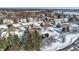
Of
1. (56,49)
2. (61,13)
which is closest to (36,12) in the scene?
(61,13)

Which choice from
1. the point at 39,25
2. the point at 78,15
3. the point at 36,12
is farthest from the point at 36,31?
the point at 78,15

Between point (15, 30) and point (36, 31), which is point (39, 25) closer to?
point (36, 31)

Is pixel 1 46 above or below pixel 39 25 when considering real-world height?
below

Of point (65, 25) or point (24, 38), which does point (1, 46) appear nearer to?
point (24, 38)
